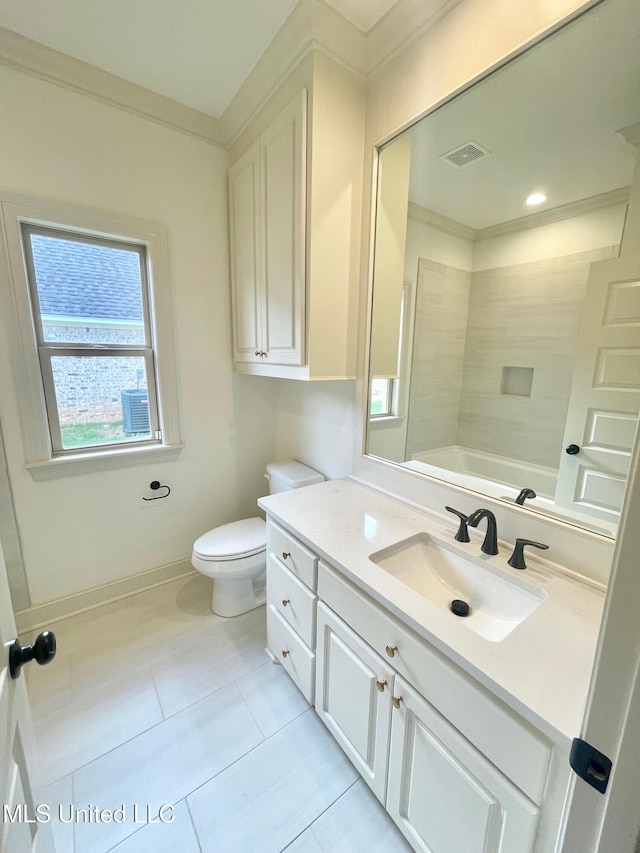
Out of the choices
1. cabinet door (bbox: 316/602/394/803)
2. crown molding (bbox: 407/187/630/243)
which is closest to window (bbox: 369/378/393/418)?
crown molding (bbox: 407/187/630/243)

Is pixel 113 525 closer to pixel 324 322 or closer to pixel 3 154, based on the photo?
pixel 324 322

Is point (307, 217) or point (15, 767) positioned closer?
point (15, 767)

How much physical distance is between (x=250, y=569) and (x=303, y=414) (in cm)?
95

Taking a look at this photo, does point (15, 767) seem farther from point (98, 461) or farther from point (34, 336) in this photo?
point (34, 336)

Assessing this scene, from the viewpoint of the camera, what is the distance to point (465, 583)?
1139 millimetres

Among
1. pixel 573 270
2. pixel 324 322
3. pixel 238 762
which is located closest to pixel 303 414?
pixel 324 322

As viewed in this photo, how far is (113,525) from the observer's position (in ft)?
6.44

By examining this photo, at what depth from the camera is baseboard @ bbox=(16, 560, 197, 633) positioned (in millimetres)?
1791

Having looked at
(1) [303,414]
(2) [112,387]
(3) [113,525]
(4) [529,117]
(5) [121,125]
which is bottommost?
(3) [113,525]

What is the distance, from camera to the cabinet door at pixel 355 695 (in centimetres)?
100

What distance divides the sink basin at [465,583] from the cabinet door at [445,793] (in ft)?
0.85

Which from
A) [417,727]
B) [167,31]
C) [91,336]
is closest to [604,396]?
[417,727]

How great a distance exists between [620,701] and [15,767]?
960 mm

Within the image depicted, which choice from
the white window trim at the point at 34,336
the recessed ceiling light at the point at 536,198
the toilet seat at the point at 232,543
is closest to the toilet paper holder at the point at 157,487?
the white window trim at the point at 34,336
